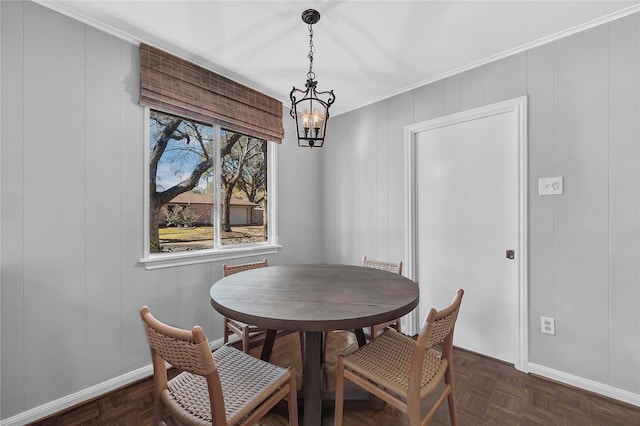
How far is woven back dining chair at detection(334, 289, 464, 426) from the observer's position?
1.14m

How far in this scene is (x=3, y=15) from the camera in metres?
1.59

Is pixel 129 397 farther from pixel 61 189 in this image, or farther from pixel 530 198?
pixel 530 198

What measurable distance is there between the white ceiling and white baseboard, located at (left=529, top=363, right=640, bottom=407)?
2.46 m

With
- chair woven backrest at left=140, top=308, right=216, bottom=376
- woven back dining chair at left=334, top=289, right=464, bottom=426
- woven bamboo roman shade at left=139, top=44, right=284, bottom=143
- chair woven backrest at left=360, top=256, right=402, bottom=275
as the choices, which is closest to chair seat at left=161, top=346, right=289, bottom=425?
chair woven backrest at left=140, top=308, right=216, bottom=376

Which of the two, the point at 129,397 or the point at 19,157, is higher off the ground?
the point at 19,157

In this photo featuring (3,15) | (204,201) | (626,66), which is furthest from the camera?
(204,201)

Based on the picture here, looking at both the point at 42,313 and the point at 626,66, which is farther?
the point at 626,66

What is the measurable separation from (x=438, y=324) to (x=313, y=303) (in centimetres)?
55

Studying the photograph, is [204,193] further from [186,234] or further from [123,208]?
[123,208]

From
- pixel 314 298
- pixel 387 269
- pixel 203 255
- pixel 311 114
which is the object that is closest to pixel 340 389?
pixel 314 298

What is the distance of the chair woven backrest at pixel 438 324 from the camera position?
3.65ft

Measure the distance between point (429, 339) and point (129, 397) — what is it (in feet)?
6.67

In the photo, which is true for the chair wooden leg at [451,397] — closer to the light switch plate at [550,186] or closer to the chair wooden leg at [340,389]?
the chair wooden leg at [340,389]

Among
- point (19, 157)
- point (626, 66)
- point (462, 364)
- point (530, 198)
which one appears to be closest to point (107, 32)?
point (19, 157)
